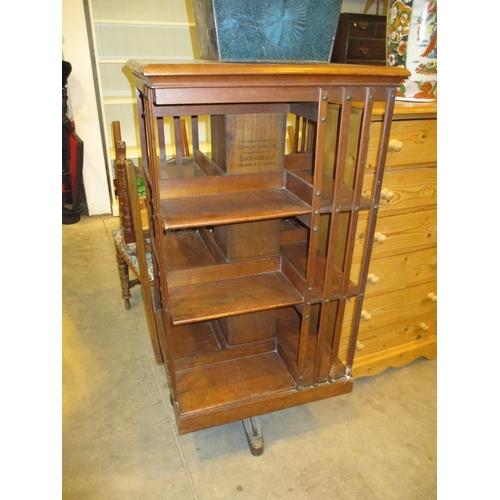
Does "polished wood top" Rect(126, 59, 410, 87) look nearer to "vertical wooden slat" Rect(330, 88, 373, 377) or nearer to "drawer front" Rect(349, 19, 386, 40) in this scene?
"vertical wooden slat" Rect(330, 88, 373, 377)

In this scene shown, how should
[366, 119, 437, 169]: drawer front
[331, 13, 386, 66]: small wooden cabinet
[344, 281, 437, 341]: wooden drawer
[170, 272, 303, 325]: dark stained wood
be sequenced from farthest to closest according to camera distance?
[331, 13, 386, 66]: small wooden cabinet, [344, 281, 437, 341]: wooden drawer, [366, 119, 437, 169]: drawer front, [170, 272, 303, 325]: dark stained wood

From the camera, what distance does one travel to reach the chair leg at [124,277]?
2150mm

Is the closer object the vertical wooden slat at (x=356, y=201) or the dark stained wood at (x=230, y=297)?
the vertical wooden slat at (x=356, y=201)

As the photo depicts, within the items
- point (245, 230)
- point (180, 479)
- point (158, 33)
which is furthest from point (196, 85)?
point (158, 33)

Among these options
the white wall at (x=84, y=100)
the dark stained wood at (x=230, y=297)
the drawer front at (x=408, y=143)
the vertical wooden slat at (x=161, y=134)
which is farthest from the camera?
the white wall at (x=84, y=100)

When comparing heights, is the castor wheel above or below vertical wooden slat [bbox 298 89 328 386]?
below

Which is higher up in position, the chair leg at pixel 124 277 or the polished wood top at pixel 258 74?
the polished wood top at pixel 258 74

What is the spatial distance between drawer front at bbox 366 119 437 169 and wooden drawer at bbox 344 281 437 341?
57cm

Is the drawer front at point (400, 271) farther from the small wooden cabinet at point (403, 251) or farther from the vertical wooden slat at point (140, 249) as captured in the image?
the vertical wooden slat at point (140, 249)

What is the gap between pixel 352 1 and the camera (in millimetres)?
3809

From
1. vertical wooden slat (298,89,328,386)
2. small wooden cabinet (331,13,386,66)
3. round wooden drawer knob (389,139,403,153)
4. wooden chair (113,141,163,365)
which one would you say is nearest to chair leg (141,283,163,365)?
wooden chair (113,141,163,365)

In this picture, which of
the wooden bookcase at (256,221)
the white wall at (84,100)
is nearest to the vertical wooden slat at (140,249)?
the wooden bookcase at (256,221)

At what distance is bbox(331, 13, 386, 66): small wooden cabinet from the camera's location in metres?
3.43

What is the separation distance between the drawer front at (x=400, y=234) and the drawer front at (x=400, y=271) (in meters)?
0.03
